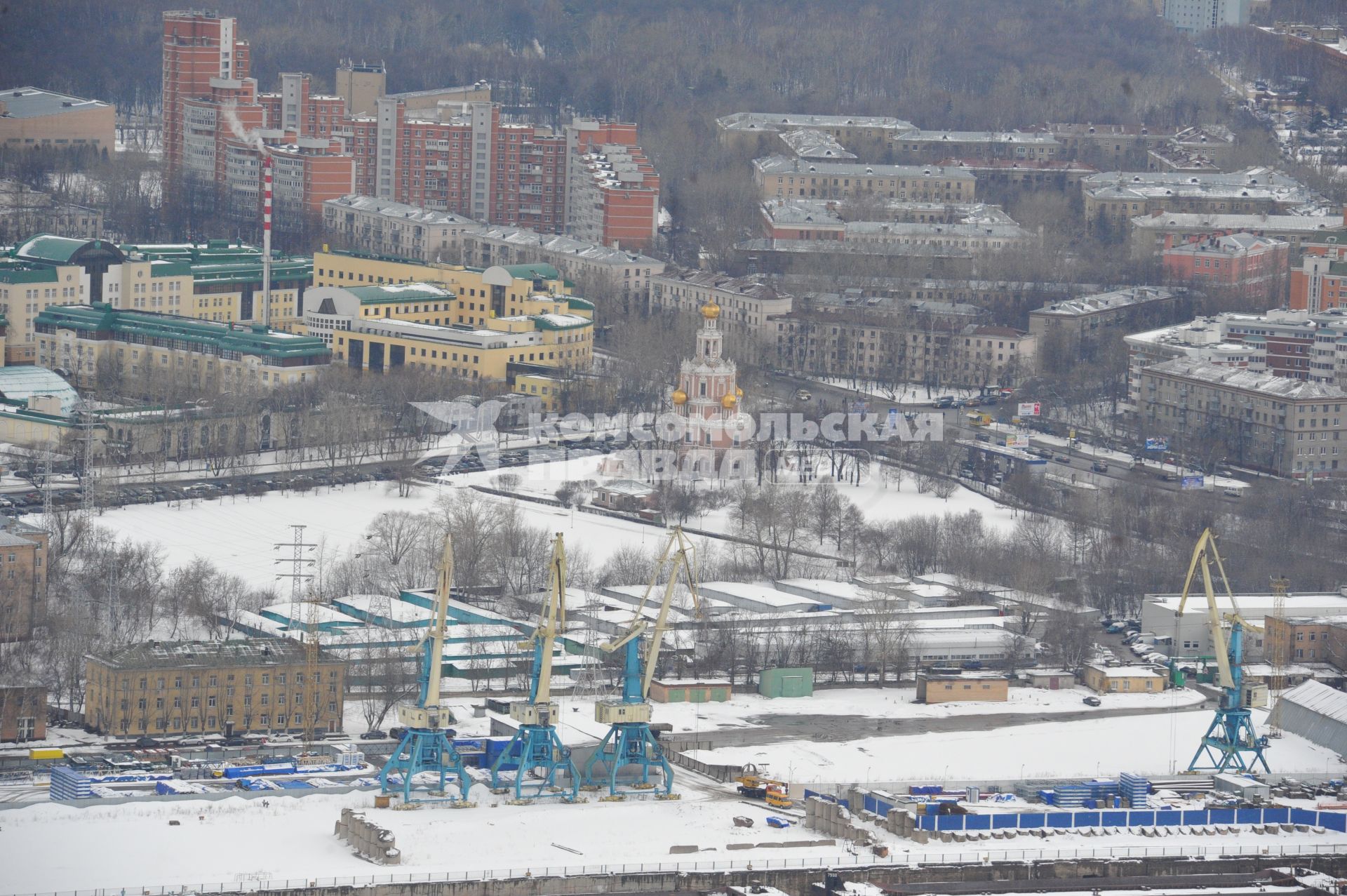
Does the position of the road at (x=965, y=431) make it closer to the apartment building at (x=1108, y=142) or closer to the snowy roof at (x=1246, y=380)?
the snowy roof at (x=1246, y=380)

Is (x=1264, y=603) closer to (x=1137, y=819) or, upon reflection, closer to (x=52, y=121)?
(x=1137, y=819)

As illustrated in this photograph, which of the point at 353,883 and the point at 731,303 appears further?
the point at 731,303

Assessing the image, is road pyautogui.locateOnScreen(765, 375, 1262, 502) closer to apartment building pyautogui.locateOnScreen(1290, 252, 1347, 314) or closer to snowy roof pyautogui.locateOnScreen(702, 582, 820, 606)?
apartment building pyautogui.locateOnScreen(1290, 252, 1347, 314)

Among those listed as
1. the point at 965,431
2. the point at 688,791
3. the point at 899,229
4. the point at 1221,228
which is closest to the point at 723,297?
the point at 899,229

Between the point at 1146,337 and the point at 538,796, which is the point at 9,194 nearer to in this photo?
the point at 1146,337

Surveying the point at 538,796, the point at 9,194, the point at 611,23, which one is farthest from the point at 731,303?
the point at 611,23

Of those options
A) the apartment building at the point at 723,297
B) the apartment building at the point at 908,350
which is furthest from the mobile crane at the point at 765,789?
the apartment building at the point at 723,297
